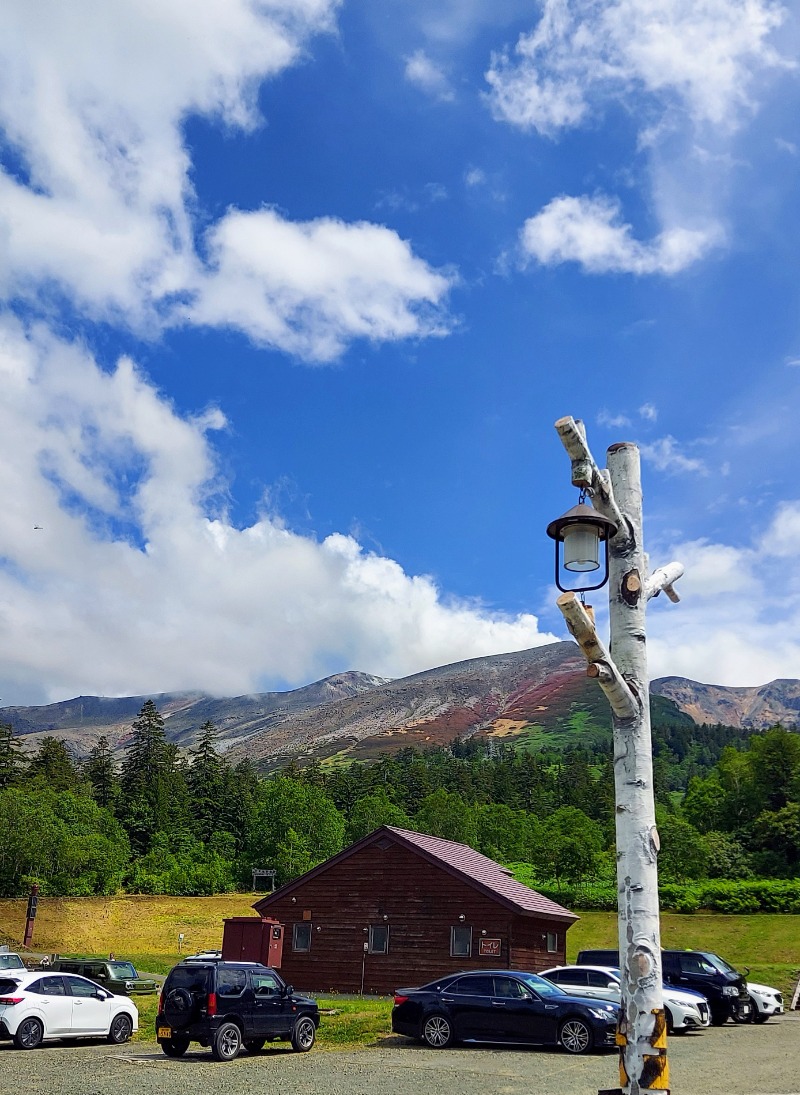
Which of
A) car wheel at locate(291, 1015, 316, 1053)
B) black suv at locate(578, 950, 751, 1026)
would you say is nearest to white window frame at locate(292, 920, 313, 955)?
black suv at locate(578, 950, 751, 1026)

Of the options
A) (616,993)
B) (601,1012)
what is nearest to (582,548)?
(601,1012)

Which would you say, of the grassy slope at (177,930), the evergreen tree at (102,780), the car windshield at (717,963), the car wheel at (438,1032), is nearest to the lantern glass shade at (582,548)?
the car wheel at (438,1032)

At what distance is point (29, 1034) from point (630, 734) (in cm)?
1673

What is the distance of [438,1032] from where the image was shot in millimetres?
18719

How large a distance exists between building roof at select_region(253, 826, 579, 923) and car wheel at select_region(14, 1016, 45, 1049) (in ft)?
47.0

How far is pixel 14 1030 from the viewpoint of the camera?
18.0 metres

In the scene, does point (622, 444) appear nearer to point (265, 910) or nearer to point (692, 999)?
point (692, 999)

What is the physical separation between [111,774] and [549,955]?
73.7 metres

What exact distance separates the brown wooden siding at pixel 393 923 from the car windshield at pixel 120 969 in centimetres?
497

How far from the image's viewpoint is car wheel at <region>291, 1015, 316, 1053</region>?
18.6 m

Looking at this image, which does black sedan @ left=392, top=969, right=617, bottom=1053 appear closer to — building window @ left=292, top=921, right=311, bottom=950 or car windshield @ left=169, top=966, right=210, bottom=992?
car windshield @ left=169, top=966, right=210, bottom=992

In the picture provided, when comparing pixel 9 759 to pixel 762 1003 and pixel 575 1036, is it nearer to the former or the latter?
pixel 762 1003

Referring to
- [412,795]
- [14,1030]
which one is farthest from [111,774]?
[14,1030]

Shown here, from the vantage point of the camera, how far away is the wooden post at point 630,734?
579 cm
